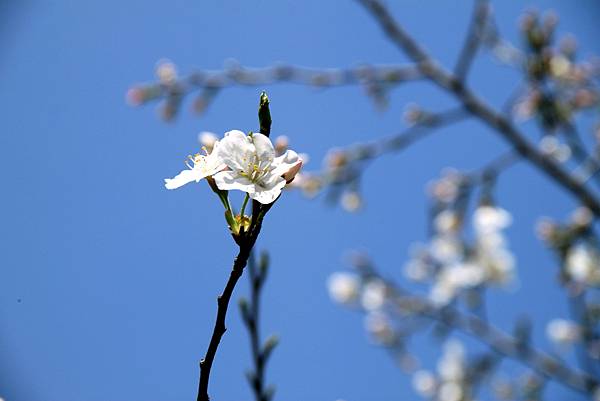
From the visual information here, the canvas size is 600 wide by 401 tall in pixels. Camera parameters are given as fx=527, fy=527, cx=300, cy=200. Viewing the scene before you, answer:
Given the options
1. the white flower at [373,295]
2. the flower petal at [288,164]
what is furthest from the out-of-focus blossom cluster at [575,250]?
the flower petal at [288,164]

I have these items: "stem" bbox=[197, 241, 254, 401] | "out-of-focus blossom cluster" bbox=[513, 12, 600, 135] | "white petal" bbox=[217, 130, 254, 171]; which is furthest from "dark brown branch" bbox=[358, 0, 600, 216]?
"stem" bbox=[197, 241, 254, 401]

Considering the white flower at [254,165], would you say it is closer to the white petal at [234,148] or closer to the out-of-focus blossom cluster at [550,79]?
the white petal at [234,148]

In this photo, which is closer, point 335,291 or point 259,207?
point 259,207

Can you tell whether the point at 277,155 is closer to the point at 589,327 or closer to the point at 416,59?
the point at 416,59

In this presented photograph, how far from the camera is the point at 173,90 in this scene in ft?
8.77

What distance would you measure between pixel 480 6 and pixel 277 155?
1.52 meters

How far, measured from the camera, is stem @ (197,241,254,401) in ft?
1.97

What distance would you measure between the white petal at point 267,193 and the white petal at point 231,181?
12 millimetres

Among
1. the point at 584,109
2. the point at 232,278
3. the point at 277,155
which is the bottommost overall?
the point at 232,278

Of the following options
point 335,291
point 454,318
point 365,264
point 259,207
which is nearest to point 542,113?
point 454,318

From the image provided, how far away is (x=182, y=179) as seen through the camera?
3.07 ft

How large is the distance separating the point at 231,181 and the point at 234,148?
7 cm

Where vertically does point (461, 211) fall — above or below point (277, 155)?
above

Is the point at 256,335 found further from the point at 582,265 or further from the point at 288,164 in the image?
the point at 582,265
